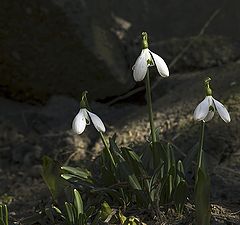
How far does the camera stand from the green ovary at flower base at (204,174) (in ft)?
8.93

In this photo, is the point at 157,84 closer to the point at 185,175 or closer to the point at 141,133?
the point at 141,133

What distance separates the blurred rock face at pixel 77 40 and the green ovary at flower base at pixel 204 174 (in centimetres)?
193

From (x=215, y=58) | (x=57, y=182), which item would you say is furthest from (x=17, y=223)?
(x=215, y=58)

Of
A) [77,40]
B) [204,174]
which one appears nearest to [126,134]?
[77,40]

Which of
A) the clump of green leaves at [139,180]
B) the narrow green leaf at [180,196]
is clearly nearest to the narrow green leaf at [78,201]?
the clump of green leaves at [139,180]

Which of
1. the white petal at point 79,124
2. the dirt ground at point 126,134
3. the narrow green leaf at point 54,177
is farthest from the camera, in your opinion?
the dirt ground at point 126,134

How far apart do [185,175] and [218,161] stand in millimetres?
527

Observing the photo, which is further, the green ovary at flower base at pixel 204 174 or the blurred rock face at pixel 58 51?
the blurred rock face at pixel 58 51

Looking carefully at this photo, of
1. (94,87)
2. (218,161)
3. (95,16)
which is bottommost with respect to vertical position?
(218,161)

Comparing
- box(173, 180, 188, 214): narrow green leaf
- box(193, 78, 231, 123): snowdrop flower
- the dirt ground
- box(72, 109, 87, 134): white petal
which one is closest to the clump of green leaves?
box(173, 180, 188, 214): narrow green leaf

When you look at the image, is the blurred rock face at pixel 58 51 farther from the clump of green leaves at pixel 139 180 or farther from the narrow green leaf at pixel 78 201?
the narrow green leaf at pixel 78 201

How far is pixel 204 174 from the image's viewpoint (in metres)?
2.78

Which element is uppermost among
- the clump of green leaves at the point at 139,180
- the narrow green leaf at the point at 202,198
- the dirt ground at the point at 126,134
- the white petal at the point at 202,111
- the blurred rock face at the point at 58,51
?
the blurred rock face at the point at 58,51

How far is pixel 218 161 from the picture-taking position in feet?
12.1
